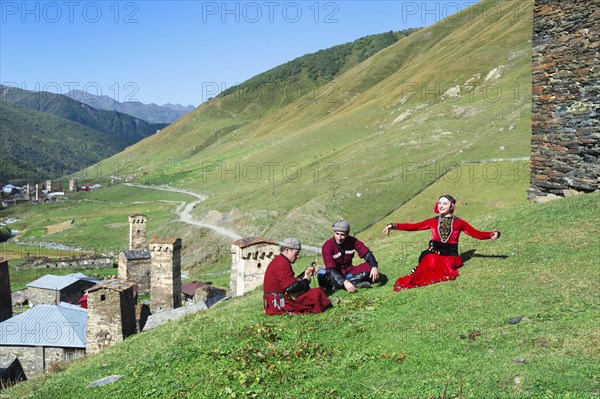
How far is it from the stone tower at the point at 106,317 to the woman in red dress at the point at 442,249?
57.9ft

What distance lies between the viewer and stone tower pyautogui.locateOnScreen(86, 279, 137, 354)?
27.2 meters

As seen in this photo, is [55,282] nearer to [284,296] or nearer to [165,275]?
[165,275]

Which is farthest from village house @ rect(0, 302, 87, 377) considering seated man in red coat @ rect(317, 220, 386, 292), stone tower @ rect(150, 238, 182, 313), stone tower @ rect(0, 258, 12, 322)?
seated man in red coat @ rect(317, 220, 386, 292)

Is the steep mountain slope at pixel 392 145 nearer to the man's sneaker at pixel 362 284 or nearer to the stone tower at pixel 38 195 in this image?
the man's sneaker at pixel 362 284

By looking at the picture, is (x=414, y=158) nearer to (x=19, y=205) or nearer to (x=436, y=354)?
(x=436, y=354)

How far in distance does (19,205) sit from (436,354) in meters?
192

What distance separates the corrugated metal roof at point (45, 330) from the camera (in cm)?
3541

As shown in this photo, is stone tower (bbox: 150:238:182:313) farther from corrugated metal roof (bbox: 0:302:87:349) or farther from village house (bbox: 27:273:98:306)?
village house (bbox: 27:273:98:306)

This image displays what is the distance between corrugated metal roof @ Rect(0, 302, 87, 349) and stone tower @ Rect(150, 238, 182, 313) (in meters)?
6.13

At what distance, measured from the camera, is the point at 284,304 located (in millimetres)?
14211

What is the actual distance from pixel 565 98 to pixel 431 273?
11.3 metres

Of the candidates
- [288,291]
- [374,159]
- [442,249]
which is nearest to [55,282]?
[374,159]

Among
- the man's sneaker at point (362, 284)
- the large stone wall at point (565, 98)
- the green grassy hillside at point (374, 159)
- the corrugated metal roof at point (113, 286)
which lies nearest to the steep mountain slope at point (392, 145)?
the green grassy hillside at point (374, 159)

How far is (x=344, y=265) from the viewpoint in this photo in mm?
15773
